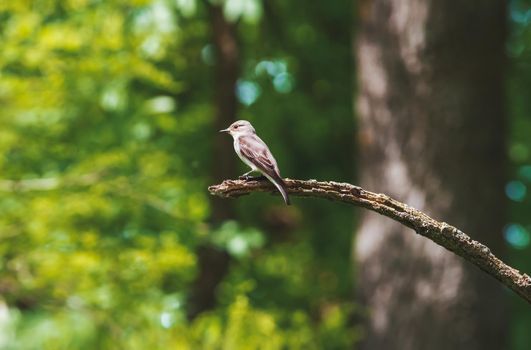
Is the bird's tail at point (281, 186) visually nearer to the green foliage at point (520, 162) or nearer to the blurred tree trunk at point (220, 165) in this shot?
the blurred tree trunk at point (220, 165)

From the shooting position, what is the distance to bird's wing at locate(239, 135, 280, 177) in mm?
3326

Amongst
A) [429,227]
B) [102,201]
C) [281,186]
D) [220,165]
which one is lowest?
[429,227]

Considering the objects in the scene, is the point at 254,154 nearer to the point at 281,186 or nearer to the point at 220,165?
the point at 281,186

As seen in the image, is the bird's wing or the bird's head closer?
the bird's wing

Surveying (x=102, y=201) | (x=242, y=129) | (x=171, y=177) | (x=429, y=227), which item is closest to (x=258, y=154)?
(x=242, y=129)

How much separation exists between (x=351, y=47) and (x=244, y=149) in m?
6.95

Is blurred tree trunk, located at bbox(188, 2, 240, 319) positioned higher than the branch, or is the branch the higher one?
blurred tree trunk, located at bbox(188, 2, 240, 319)

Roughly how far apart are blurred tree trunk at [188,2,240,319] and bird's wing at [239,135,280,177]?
4.80m

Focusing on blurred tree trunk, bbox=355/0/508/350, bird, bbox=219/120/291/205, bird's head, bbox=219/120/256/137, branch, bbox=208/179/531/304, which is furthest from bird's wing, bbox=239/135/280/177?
blurred tree trunk, bbox=355/0/508/350

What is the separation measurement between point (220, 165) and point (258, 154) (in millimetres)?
5259

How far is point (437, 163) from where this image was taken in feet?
23.6

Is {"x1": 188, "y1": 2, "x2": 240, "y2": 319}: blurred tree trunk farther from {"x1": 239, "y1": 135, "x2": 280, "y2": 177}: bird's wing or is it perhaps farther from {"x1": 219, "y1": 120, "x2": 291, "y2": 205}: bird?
{"x1": 239, "y1": 135, "x2": 280, "y2": 177}: bird's wing

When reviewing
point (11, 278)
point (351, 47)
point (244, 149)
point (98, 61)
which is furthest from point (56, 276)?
point (351, 47)

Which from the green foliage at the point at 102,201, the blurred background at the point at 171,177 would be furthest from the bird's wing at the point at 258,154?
the blurred background at the point at 171,177
